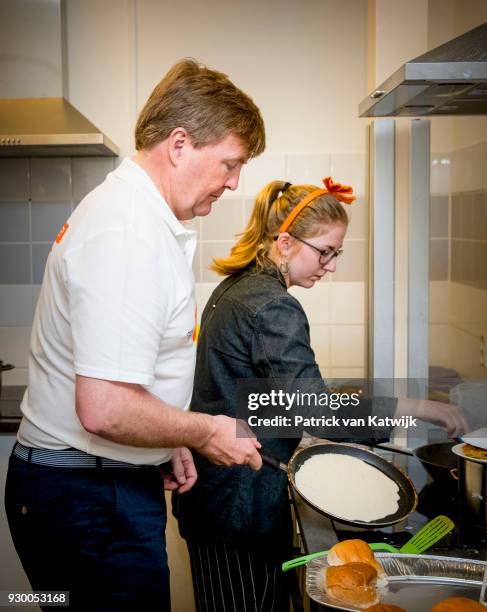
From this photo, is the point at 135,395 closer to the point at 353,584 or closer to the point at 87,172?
the point at 353,584

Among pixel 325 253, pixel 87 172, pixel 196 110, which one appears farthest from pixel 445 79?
pixel 87 172

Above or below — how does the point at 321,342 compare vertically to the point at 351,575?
above

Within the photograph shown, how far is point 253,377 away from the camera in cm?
136

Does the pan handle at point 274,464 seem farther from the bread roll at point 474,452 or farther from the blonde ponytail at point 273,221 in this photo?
the blonde ponytail at point 273,221

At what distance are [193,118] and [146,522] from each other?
0.65m

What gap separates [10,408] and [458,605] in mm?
1648

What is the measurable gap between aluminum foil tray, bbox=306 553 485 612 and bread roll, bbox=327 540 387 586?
0.01 meters

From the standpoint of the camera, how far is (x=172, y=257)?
982 millimetres

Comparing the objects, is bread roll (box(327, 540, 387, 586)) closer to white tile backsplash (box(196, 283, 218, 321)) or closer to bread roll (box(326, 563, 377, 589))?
bread roll (box(326, 563, 377, 589))

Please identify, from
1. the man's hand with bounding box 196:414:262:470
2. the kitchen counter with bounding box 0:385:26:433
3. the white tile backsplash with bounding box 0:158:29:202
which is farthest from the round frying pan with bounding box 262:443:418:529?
the white tile backsplash with bounding box 0:158:29:202

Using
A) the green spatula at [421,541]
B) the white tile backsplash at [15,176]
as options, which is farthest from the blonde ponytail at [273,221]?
the white tile backsplash at [15,176]

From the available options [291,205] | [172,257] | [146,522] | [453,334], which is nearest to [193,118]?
[172,257]

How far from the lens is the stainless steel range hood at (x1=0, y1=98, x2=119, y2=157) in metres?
1.98

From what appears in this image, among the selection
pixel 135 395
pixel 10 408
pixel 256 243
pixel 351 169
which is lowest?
pixel 10 408
